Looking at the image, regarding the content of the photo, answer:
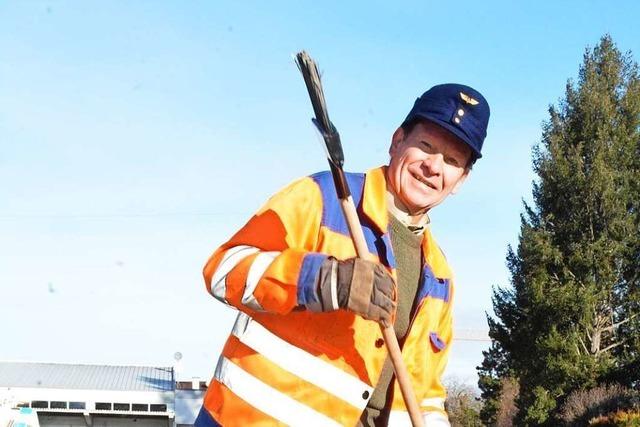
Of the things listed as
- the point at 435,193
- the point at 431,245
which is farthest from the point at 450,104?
the point at 431,245

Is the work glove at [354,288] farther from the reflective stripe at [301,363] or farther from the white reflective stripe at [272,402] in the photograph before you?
the white reflective stripe at [272,402]

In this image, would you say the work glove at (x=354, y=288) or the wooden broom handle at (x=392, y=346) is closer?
the work glove at (x=354, y=288)

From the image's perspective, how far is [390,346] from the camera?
337 centimetres

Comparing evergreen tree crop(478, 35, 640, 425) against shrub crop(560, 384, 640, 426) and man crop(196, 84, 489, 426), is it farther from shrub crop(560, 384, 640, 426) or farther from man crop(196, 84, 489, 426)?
man crop(196, 84, 489, 426)

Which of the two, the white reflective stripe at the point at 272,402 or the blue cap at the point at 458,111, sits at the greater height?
the blue cap at the point at 458,111

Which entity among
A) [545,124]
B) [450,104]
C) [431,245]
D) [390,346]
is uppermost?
[545,124]

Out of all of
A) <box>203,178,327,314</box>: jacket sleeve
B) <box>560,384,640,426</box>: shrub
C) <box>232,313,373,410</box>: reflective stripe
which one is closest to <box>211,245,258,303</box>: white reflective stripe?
<box>203,178,327,314</box>: jacket sleeve

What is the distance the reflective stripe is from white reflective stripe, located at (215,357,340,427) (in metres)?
0.09

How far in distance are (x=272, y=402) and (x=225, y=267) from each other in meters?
0.50

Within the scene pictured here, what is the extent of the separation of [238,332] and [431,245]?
95cm

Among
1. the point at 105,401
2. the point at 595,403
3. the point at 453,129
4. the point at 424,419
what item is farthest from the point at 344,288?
the point at 105,401

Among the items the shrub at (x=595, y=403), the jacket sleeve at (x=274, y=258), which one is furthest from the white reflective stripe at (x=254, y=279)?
the shrub at (x=595, y=403)

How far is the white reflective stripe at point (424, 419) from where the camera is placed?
3.76 metres

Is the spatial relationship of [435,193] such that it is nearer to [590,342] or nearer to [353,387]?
[353,387]
